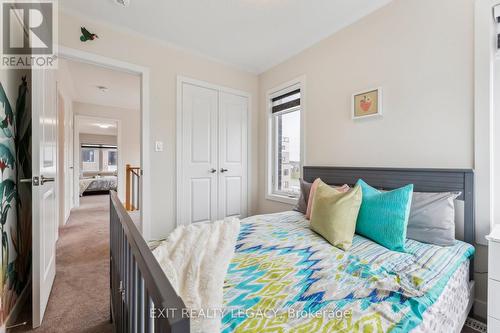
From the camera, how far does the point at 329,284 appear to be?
3.16ft

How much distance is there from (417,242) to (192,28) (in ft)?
9.29

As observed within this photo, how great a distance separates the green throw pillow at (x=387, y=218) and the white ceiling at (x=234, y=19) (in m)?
1.77

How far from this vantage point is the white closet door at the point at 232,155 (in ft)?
10.8

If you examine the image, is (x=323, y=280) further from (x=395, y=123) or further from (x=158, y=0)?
(x=158, y=0)

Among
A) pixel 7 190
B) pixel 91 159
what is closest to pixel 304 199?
pixel 7 190

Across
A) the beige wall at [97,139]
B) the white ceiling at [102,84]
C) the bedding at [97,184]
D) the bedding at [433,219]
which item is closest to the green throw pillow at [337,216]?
the bedding at [433,219]

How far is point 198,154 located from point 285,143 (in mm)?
1264

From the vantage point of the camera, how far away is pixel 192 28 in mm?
2490

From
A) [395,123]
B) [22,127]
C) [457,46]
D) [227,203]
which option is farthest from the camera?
[227,203]

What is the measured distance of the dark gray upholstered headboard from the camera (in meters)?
1.57

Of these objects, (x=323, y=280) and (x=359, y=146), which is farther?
(x=359, y=146)

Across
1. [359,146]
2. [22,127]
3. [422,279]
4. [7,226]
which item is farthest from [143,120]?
[422,279]

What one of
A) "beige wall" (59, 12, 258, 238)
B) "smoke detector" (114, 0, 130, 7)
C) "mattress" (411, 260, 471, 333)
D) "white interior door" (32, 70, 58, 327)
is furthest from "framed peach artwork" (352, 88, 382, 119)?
"white interior door" (32, 70, 58, 327)

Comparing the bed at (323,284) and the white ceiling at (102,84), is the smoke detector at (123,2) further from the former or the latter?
the bed at (323,284)
